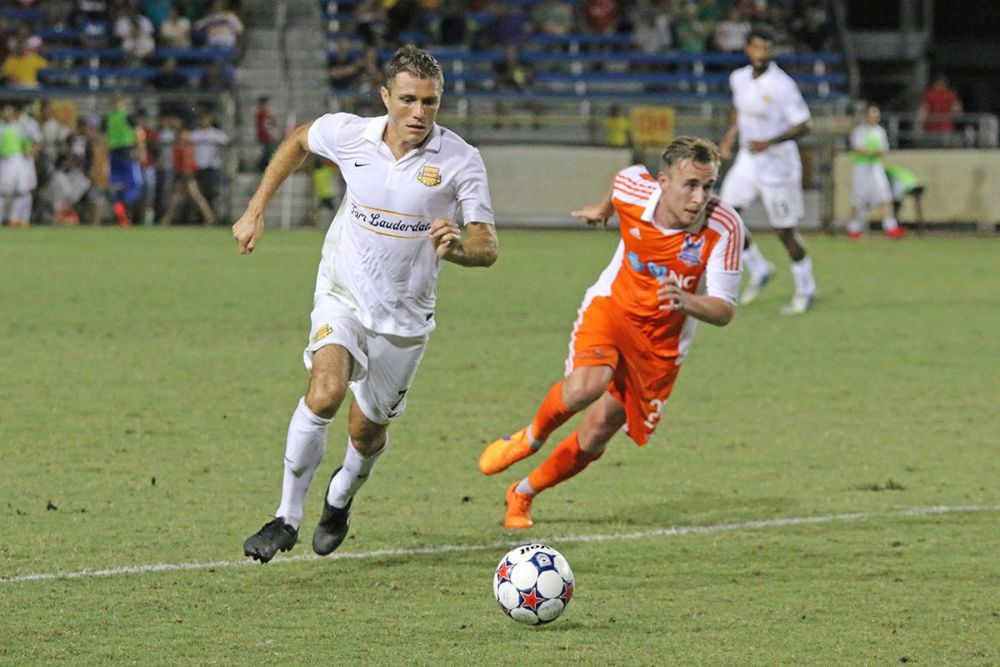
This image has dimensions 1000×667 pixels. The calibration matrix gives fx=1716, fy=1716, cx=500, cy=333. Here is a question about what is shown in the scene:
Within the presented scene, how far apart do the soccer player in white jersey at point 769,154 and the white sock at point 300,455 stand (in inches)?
374

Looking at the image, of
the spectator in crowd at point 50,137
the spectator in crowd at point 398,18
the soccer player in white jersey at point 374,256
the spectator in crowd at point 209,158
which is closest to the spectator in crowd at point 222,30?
the spectator in crowd at point 398,18

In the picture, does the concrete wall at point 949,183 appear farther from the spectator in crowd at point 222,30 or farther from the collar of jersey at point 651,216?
the collar of jersey at point 651,216

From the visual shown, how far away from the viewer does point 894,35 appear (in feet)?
116

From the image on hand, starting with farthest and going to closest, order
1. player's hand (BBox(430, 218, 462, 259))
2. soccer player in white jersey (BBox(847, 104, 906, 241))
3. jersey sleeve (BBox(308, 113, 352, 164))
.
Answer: soccer player in white jersey (BBox(847, 104, 906, 241)), jersey sleeve (BBox(308, 113, 352, 164)), player's hand (BBox(430, 218, 462, 259))

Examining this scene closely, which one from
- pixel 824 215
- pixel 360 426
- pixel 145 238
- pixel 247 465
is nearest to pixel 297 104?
pixel 145 238

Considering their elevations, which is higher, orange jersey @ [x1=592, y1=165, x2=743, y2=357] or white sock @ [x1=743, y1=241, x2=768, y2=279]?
orange jersey @ [x1=592, y1=165, x2=743, y2=357]

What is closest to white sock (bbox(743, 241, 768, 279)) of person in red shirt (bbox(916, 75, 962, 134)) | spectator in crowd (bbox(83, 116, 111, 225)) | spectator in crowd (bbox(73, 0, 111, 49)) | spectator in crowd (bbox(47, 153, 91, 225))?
spectator in crowd (bbox(83, 116, 111, 225))

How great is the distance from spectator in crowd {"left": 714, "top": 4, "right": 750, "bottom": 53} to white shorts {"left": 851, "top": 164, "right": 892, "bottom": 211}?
6.07 metres

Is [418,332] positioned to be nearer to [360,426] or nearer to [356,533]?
[360,426]

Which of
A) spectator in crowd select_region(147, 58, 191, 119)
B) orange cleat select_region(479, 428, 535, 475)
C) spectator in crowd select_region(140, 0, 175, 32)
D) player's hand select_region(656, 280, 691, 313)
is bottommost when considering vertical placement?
spectator in crowd select_region(147, 58, 191, 119)

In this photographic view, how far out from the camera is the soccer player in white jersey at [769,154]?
15617mm

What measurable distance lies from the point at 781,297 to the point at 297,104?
14150 mm

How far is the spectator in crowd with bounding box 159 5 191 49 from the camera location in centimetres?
2967

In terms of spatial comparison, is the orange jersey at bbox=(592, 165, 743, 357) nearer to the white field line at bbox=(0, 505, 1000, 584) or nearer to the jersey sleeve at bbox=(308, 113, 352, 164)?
the white field line at bbox=(0, 505, 1000, 584)
